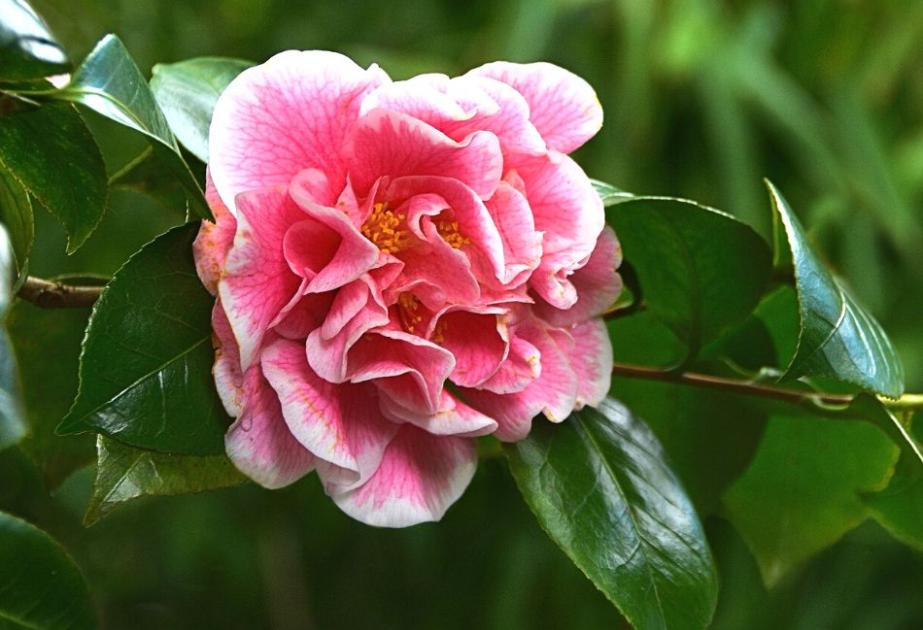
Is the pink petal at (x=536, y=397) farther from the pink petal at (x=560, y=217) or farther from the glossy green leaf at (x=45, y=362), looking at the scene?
the glossy green leaf at (x=45, y=362)

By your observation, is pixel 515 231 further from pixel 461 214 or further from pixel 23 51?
pixel 23 51

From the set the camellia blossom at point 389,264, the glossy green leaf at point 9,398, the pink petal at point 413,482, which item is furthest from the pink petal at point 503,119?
the glossy green leaf at point 9,398

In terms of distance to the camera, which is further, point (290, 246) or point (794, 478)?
point (794, 478)

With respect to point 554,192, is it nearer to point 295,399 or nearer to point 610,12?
point 295,399

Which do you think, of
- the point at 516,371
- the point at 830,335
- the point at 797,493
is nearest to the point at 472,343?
the point at 516,371

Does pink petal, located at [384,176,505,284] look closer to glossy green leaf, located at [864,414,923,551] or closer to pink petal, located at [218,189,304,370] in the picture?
pink petal, located at [218,189,304,370]

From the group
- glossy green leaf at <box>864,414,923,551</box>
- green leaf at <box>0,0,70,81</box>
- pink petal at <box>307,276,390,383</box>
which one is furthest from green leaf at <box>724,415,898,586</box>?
green leaf at <box>0,0,70,81</box>

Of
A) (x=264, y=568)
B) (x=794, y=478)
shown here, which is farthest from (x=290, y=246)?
(x=264, y=568)
